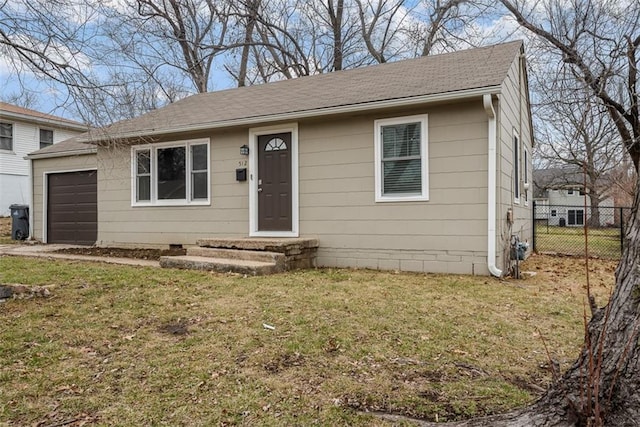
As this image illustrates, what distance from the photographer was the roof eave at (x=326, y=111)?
648 centimetres

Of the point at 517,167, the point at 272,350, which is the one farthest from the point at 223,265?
the point at 517,167

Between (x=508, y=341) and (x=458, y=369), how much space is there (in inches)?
34.9

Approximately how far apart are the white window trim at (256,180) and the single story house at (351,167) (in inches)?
0.8

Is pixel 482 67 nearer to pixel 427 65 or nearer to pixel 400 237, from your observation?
pixel 427 65

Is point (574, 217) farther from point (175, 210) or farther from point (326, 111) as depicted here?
point (175, 210)

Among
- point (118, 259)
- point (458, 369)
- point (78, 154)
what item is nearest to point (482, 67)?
point (458, 369)

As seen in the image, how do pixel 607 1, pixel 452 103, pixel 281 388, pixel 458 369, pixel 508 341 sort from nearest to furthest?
pixel 281 388 → pixel 458 369 → pixel 508 341 → pixel 452 103 → pixel 607 1

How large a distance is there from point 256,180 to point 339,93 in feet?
7.61

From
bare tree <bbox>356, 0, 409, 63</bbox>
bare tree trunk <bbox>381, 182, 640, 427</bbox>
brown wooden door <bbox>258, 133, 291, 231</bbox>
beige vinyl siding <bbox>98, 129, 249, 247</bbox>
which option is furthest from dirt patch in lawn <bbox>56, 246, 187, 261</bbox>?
bare tree <bbox>356, 0, 409, 63</bbox>

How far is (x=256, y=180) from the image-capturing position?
8531 mm

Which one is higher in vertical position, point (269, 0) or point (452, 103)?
point (269, 0)

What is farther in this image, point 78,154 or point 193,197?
point 78,154

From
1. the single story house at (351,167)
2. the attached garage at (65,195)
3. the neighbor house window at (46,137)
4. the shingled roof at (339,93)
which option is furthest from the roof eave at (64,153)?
the neighbor house window at (46,137)

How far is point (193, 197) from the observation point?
9320 millimetres
